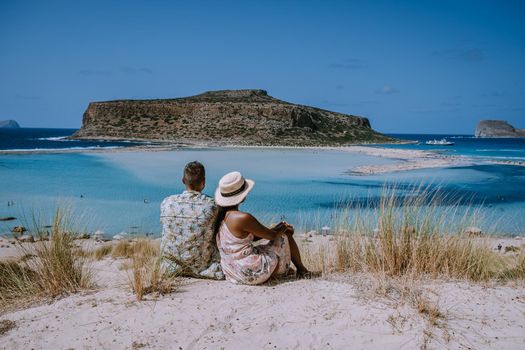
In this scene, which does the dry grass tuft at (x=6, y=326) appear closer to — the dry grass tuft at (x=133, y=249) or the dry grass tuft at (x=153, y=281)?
the dry grass tuft at (x=153, y=281)

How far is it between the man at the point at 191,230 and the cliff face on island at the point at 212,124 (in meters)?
46.4

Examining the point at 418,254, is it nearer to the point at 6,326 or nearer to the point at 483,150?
the point at 6,326

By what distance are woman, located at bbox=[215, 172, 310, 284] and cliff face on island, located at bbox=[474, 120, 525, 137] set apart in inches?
6213

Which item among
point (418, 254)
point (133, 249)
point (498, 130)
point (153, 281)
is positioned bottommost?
point (133, 249)

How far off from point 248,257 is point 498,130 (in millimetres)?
158411

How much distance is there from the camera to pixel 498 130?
Result: 14112cm

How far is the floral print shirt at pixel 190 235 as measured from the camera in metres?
4.34

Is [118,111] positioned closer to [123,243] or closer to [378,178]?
[378,178]

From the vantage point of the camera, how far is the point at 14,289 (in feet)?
14.0

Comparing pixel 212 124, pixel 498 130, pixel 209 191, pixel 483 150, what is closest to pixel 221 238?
pixel 209 191

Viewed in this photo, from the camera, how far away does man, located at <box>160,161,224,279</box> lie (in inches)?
171

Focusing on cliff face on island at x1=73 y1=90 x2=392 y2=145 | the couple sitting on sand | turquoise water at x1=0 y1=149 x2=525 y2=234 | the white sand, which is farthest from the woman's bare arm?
cliff face on island at x1=73 y1=90 x2=392 y2=145

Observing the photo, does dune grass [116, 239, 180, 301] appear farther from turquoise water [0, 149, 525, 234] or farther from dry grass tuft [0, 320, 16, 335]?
turquoise water [0, 149, 525, 234]

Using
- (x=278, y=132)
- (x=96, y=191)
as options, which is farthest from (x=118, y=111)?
(x=96, y=191)
